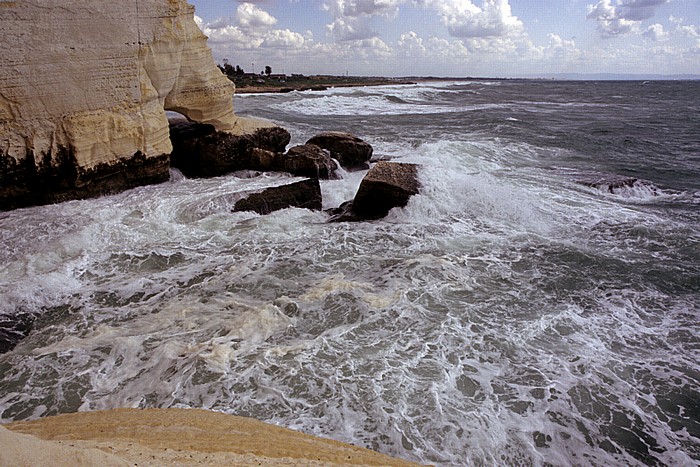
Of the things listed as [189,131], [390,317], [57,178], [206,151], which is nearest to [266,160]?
[206,151]

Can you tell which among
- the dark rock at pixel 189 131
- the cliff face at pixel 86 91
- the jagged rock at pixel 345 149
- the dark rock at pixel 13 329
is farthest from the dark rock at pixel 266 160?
the dark rock at pixel 13 329

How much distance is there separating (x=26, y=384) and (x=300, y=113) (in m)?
25.5

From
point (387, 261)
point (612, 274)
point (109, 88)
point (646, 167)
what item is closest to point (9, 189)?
point (109, 88)

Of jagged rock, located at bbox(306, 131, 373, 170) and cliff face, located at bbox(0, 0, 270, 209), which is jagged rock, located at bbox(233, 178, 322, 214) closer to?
cliff face, located at bbox(0, 0, 270, 209)

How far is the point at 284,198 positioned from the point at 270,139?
392cm

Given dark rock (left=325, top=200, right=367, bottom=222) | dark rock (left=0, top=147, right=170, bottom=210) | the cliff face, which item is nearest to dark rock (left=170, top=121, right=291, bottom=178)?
the cliff face

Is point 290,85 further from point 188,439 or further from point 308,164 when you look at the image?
point 188,439

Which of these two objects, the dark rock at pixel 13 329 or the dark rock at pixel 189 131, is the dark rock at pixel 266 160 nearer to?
the dark rock at pixel 189 131

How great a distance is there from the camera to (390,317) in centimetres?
532

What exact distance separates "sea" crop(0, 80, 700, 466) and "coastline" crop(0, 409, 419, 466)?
0.27 m

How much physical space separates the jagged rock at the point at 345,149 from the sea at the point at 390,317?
2.23 metres

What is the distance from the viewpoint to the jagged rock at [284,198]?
8922 mm

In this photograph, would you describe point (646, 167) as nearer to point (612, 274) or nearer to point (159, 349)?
point (612, 274)

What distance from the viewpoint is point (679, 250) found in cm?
778
